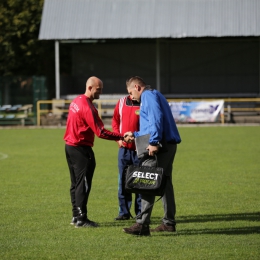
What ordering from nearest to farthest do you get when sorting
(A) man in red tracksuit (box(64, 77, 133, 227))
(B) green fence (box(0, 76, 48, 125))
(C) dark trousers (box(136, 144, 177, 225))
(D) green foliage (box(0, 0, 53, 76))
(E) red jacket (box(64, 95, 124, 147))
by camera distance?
(C) dark trousers (box(136, 144, 177, 225))
(E) red jacket (box(64, 95, 124, 147))
(A) man in red tracksuit (box(64, 77, 133, 227))
(B) green fence (box(0, 76, 48, 125))
(D) green foliage (box(0, 0, 53, 76))

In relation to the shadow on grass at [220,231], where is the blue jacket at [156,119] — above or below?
above

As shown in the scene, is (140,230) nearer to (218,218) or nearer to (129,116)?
(218,218)

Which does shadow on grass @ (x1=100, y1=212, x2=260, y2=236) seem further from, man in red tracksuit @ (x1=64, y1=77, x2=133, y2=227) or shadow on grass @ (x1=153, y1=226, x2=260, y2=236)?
man in red tracksuit @ (x1=64, y1=77, x2=133, y2=227)

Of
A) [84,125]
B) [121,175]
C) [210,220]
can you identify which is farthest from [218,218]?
[84,125]

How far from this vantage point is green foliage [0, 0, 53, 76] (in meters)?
43.3

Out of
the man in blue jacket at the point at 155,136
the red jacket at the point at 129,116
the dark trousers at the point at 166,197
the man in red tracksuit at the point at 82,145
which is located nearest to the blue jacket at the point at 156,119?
the man in blue jacket at the point at 155,136

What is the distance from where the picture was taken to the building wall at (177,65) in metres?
40.0

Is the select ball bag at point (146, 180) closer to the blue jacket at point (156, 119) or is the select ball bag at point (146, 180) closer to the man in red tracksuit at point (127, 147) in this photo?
the blue jacket at point (156, 119)

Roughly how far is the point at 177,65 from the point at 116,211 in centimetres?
3097

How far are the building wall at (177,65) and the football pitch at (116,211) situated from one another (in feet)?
67.2

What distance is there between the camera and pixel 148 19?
3641cm

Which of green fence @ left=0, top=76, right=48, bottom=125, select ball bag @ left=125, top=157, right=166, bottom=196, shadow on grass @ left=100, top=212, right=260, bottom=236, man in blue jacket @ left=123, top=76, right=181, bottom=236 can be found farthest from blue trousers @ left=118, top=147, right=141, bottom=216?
green fence @ left=0, top=76, right=48, bottom=125

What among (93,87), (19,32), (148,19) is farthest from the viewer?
(19,32)

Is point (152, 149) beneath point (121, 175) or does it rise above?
above
